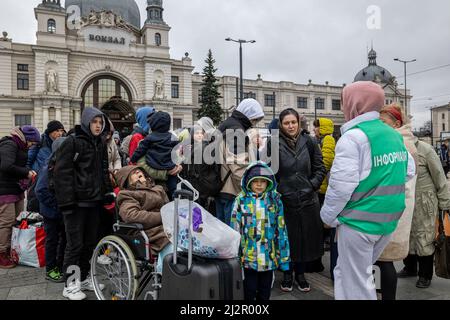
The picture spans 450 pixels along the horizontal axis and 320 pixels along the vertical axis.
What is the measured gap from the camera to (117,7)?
45125 millimetres

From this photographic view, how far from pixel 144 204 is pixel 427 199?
10.7 ft

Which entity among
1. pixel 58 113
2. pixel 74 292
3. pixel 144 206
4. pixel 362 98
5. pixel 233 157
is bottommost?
pixel 74 292

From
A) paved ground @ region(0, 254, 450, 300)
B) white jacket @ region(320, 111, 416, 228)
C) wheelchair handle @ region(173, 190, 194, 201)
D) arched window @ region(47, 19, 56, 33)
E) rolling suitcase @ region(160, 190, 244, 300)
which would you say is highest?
arched window @ region(47, 19, 56, 33)

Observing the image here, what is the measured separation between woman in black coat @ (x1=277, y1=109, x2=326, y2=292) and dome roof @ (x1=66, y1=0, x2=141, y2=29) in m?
46.1

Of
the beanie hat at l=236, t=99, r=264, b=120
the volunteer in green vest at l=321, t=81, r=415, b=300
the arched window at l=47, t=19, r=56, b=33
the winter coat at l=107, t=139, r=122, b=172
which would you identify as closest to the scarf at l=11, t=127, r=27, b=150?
the winter coat at l=107, t=139, r=122, b=172

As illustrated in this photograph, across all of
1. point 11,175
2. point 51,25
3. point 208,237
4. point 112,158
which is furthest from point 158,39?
point 208,237

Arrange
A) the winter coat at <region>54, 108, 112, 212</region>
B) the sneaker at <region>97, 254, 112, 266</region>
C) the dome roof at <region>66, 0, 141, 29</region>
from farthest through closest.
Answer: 1. the dome roof at <region>66, 0, 141, 29</region>
2. the winter coat at <region>54, 108, 112, 212</region>
3. the sneaker at <region>97, 254, 112, 266</region>

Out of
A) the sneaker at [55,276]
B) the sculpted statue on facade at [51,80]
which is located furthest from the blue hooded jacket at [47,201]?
the sculpted statue on facade at [51,80]

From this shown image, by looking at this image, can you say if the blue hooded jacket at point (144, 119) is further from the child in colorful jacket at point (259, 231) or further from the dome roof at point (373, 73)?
the dome roof at point (373, 73)

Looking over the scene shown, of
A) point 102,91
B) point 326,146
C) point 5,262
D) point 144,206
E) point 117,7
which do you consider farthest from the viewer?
point 117,7

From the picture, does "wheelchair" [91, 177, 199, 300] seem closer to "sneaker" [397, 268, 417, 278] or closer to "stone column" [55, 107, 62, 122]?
"sneaker" [397, 268, 417, 278]

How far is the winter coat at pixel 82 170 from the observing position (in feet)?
12.1

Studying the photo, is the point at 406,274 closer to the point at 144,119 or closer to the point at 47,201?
the point at 144,119

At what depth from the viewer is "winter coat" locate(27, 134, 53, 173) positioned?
16.7ft
